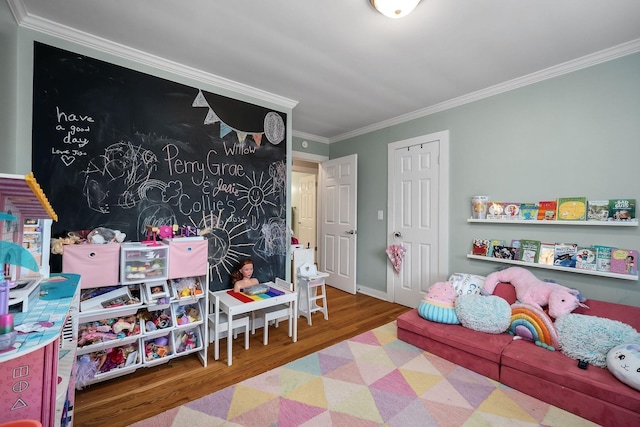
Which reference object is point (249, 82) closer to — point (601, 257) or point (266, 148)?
point (266, 148)

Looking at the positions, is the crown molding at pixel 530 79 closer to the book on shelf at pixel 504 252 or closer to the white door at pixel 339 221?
the white door at pixel 339 221

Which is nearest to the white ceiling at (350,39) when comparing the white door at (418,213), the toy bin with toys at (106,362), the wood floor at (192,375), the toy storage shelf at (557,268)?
the white door at (418,213)

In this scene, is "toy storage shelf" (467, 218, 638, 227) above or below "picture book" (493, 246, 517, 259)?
above

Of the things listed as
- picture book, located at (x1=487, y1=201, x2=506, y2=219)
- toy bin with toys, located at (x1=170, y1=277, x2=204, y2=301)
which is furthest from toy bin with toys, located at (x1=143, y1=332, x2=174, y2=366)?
picture book, located at (x1=487, y1=201, x2=506, y2=219)

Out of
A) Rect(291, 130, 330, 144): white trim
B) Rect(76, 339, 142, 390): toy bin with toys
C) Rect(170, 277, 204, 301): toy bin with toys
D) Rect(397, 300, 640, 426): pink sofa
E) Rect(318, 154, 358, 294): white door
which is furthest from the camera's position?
Rect(291, 130, 330, 144): white trim

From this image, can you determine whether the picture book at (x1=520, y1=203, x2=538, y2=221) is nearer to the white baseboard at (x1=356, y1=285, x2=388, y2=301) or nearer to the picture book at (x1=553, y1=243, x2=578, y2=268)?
the picture book at (x1=553, y1=243, x2=578, y2=268)

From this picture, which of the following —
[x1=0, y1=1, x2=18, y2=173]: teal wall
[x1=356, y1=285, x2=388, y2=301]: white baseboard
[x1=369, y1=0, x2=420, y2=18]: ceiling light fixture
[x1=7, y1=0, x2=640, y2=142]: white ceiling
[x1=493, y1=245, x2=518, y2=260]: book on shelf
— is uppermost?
[x1=7, y1=0, x2=640, y2=142]: white ceiling

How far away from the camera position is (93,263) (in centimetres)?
183

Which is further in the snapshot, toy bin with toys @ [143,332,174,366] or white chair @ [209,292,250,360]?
white chair @ [209,292,250,360]

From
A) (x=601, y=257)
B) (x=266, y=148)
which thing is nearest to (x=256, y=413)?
(x=266, y=148)

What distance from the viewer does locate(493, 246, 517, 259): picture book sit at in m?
2.65

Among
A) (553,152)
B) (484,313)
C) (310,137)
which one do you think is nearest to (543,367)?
(484,313)

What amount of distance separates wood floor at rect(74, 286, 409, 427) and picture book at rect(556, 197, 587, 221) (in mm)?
1898

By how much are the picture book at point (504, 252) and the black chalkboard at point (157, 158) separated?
2.18 meters
